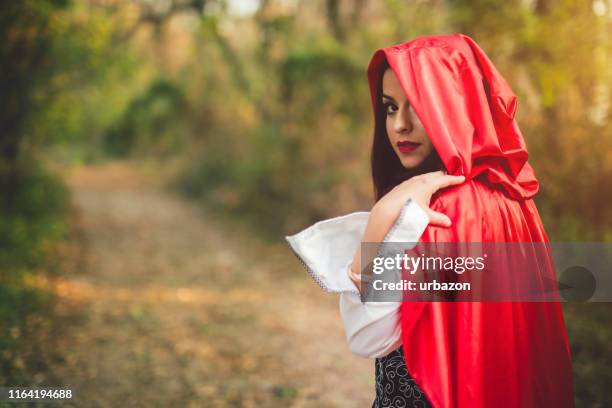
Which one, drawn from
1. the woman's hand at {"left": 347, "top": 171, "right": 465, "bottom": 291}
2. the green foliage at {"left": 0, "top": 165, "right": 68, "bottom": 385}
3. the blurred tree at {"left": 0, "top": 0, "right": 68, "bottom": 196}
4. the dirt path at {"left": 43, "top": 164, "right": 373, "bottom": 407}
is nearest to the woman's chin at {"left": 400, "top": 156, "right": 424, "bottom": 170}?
the woman's hand at {"left": 347, "top": 171, "right": 465, "bottom": 291}

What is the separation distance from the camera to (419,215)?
158 centimetres

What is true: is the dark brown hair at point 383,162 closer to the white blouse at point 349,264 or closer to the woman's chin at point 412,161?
the woman's chin at point 412,161

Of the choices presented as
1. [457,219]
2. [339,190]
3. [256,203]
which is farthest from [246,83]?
[457,219]

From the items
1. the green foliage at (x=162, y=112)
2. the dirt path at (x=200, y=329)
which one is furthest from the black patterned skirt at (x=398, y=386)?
the green foliage at (x=162, y=112)

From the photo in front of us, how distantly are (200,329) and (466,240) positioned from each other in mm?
4362

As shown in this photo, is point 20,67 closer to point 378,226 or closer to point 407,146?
point 407,146

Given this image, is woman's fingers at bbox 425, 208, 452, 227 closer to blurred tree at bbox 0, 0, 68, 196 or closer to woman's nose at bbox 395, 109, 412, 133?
woman's nose at bbox 395, 109, 412, 133

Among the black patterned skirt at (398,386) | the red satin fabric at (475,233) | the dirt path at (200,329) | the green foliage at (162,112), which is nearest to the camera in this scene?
the red satin fabric at (475,233)

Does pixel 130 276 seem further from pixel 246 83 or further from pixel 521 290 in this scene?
pixel 521 290

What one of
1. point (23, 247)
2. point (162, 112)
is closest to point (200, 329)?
point (23, 247)

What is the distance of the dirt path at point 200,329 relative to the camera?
4.06 meters

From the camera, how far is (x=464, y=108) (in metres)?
1.66

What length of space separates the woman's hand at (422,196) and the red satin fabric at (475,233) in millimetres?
31

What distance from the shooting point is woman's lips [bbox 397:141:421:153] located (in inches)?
71.5
